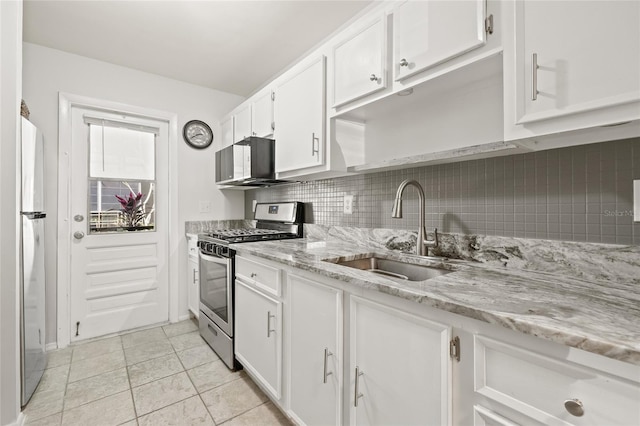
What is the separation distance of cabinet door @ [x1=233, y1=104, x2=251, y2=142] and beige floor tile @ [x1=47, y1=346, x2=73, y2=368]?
2254 mm

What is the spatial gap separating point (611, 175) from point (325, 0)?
1769mm

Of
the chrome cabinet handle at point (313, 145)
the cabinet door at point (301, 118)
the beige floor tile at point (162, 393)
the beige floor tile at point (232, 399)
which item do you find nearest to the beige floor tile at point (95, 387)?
the beige floor tile at point (162, 393)

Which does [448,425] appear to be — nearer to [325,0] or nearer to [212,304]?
[212,304]

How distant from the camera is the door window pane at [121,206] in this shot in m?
2.64

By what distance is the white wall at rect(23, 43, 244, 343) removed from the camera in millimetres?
2355

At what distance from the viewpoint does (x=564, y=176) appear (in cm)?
110

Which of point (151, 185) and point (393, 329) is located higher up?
point (151, 185)

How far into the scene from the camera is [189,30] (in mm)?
Answer: 2145

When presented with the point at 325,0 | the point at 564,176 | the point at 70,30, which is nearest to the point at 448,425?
the point at 564,176

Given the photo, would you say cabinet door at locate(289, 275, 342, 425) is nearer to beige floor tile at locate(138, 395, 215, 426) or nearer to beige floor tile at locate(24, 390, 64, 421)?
beige floor tile at locate(138, 395, 215, 426)

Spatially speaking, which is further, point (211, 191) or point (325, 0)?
point (211, 191)

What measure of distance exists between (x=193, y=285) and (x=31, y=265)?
1251 mm

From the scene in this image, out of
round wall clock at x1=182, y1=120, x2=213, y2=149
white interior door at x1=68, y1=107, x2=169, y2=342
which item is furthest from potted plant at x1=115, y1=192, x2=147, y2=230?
round wall clock at x1=182, y1=120, x2=213, y2=149

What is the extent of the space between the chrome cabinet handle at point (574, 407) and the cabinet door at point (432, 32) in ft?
3.50
